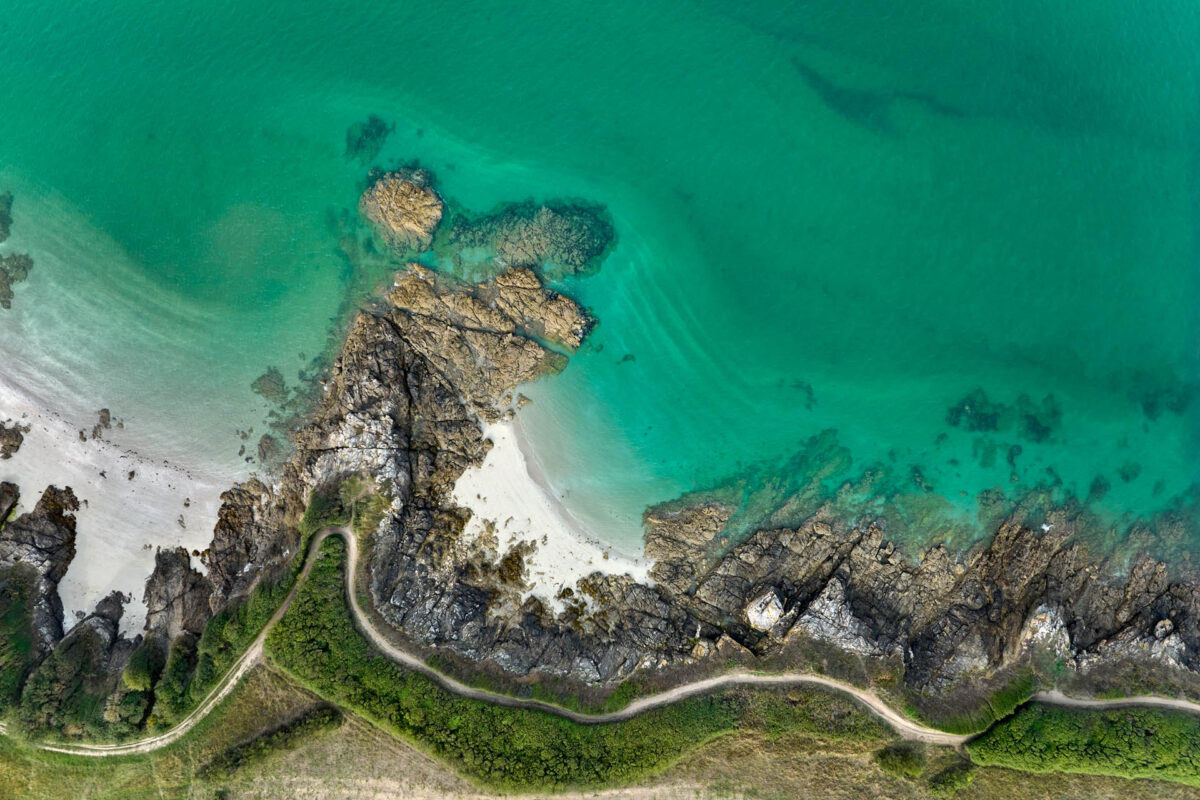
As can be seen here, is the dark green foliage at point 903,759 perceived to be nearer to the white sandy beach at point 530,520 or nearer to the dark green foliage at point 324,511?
the white sandy beach at point 530,520

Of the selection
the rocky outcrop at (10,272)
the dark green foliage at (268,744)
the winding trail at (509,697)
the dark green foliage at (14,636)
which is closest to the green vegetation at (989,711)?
the winding trail at (509,697)

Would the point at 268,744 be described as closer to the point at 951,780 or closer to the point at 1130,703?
the point at 951,780

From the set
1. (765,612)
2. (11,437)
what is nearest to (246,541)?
(11,437)

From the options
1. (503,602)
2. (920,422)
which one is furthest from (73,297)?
(920,422)

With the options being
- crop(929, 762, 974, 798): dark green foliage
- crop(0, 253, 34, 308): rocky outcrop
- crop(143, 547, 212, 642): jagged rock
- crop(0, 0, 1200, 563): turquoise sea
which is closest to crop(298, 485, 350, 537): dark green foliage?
crop(0, 0, 1200, 563): turquoise sea

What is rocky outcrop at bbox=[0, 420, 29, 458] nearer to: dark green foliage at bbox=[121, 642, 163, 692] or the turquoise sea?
A: the turquoise sea
